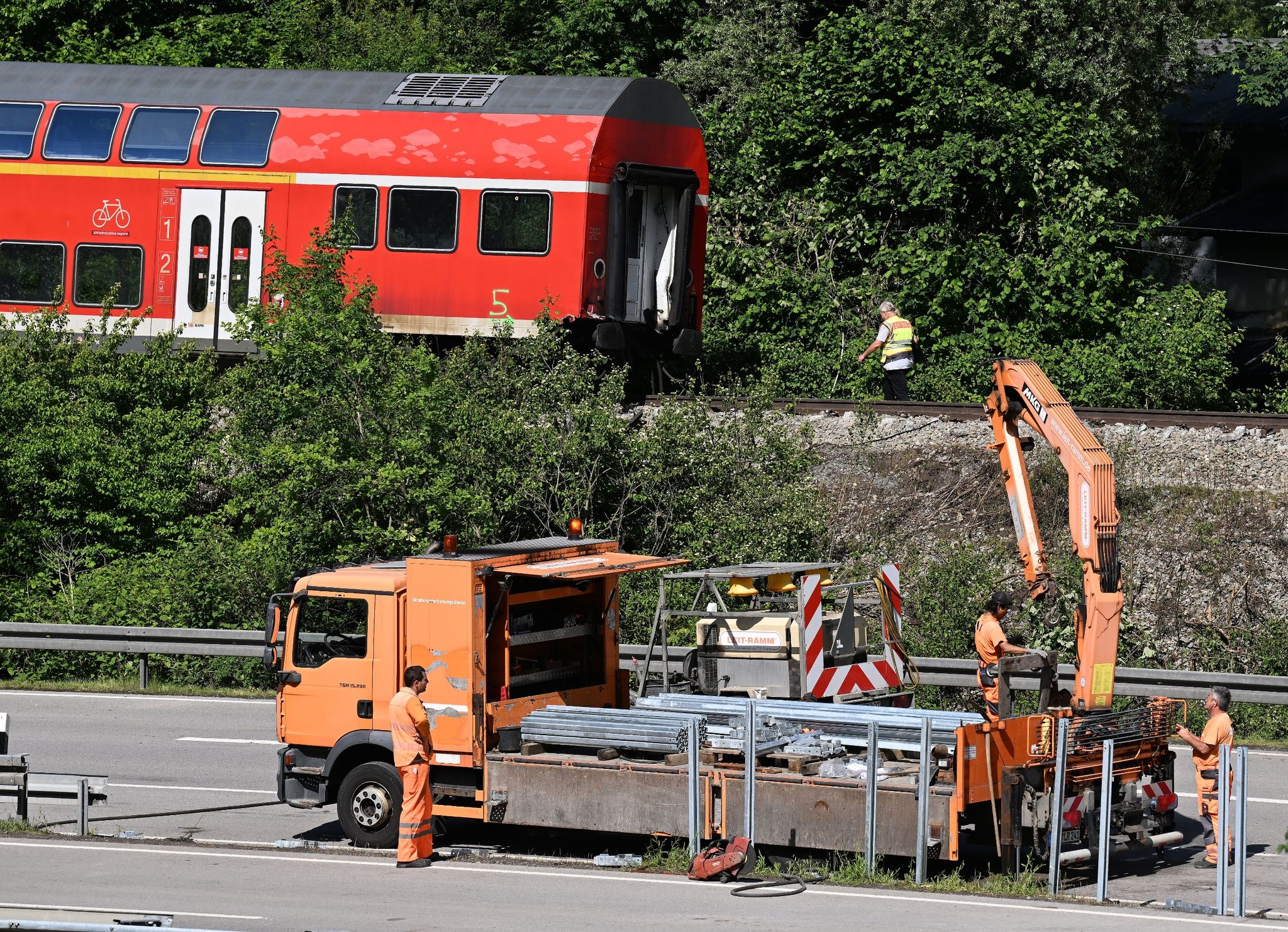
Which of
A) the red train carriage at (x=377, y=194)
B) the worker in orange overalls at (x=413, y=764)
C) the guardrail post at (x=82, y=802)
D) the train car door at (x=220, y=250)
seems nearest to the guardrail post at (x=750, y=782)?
the worker in orange overalls at (x=413, y=764)

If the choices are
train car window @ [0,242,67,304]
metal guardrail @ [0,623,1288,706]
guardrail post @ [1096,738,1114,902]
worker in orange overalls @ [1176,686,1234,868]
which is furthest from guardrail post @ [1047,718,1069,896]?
train car window @ [0,242,67,304]

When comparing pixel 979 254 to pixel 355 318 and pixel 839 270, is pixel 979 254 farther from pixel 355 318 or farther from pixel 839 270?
pixel 355 318

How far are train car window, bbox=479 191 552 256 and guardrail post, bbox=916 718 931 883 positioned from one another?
12.6m

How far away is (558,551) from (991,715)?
3.68m

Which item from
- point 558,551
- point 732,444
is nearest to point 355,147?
point 732,444

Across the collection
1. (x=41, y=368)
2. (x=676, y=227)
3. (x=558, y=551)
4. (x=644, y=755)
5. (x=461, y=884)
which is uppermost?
(x=676, y=227)

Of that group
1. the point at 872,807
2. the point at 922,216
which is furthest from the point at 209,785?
the point at 922,216

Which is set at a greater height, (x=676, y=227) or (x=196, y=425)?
(x=676, y=227)

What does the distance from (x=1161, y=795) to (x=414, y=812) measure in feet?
18.9

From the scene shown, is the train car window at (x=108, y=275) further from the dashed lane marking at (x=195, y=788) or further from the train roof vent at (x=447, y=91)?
the dashed lane marking at (x=195, y=788)

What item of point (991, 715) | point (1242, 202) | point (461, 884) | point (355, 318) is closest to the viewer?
point (461, 884)

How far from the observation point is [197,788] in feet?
50.8

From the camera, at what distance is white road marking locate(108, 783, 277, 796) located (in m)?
15.3

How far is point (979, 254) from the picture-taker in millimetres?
26328
